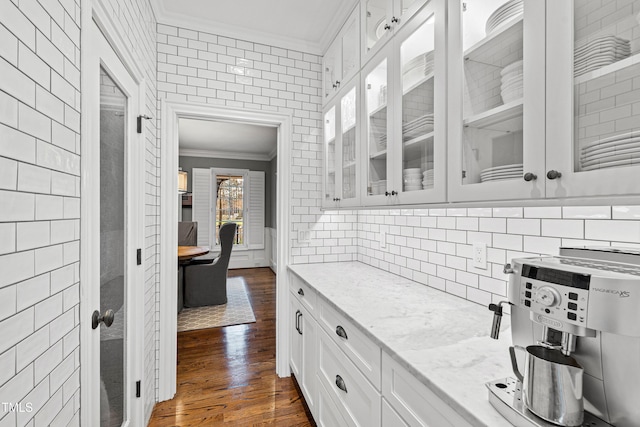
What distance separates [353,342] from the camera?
4.40 ft

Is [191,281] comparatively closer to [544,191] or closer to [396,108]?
[396,108]

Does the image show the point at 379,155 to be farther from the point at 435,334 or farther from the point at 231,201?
the point at 231,201

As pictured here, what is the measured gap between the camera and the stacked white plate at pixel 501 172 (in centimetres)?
93

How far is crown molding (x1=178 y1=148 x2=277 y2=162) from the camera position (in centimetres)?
678

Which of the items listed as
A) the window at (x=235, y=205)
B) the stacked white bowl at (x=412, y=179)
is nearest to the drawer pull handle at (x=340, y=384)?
the stacked white bowl at (x=412, y=179)

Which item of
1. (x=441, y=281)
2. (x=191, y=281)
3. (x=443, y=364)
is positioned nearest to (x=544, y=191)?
(x=443, y=364)

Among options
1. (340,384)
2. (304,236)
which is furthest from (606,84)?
(304,236)

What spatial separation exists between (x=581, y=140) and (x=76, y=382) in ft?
5.39

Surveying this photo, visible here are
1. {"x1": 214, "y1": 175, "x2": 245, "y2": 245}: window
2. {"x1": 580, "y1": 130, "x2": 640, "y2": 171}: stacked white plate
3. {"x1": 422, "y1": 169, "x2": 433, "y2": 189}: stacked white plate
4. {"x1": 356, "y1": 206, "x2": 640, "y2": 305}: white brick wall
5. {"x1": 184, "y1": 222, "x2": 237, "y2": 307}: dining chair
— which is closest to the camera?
{"x1": 580, "y1": 130, "x2": 640, "y2": 171}: stacked white plate

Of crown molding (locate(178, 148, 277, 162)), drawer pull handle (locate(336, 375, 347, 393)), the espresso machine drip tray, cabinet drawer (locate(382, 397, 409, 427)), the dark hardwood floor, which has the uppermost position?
crown molding (locate(178, 148, 277, 162))

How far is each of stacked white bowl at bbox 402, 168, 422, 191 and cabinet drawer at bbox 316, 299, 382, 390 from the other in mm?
662

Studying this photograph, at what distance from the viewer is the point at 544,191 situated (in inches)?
33.4

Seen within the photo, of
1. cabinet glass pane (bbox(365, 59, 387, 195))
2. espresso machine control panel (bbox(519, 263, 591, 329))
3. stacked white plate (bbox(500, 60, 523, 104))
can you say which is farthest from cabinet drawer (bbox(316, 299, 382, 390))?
stacked white plate (bbox(500, 60, 523, 104))

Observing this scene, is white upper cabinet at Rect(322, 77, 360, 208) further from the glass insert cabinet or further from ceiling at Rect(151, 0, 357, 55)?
ceiling at Rect(151, 0, 357, 55)
